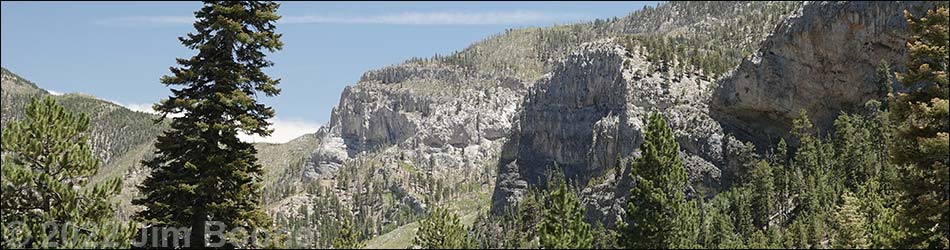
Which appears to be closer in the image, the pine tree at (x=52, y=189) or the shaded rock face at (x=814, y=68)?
the pine tree at (x=52, y=189)

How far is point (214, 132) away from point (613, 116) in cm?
14326

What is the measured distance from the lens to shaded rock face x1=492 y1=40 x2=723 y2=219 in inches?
5522

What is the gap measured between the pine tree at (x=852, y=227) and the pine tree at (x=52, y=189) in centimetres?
4274

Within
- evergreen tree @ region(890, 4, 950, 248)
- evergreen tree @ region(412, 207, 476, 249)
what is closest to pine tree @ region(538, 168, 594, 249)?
evergreen tree @ region(412, 207, 476, 249)

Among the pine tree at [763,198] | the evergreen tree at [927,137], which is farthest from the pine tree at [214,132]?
the pine tree at [763,198]

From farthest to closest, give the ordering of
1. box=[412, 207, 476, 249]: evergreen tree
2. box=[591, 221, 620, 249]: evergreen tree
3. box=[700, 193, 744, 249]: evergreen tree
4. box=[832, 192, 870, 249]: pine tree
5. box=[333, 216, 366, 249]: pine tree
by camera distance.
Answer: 1. box=[700, 193, 744, 249]: evergreen tree
2. box=[591, 221, 620, 249]: evergreen tree
3. box=[832, 192, 870, 249]: pine tree
4. box=[412, 207, 476, 249]: evergreen tree
5. box=[333, 216, 366, 249]: pine tree

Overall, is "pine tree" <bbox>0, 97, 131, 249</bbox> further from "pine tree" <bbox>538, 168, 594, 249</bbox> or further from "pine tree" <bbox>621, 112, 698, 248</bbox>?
"pine tree" <bbox>621, 112, 698, 248</bbox>

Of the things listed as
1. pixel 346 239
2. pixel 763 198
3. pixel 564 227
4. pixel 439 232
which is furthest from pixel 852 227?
pixel 346 239

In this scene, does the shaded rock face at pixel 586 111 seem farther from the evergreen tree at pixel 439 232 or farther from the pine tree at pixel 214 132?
the pine tree at pixel 214 132

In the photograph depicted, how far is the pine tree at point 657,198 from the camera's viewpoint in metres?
39.1

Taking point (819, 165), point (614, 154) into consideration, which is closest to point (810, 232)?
point (819, 165)

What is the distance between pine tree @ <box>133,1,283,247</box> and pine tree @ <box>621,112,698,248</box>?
2019 cm

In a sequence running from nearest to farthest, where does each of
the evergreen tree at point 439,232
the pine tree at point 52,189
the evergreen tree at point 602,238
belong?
1. the pine tree at point 52,189
2. the evergreen tree at point 439,232
3. the evergreen tree at point 602,238

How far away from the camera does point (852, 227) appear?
60.9 metres
